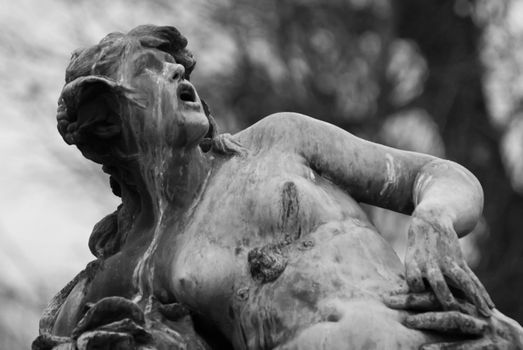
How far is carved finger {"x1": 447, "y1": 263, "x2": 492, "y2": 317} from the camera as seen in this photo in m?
6.35

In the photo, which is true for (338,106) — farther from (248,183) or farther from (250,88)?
(248,183)

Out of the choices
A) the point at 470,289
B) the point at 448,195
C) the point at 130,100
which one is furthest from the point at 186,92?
the point at 470,289

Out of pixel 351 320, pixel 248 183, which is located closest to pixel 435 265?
pixel 351 320

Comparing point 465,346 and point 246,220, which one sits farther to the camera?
point 246,220

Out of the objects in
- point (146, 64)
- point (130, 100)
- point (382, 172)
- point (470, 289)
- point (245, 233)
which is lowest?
point (470, 289)

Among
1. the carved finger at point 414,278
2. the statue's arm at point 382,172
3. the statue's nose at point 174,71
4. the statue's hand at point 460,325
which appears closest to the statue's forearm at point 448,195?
the statue's arm at point 382,172

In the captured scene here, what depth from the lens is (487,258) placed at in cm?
1884

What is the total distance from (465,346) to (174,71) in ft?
4.64

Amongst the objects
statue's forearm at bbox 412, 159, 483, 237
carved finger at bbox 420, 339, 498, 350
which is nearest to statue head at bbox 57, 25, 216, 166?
statue's forearm at bbox 412, 159, 483, 237

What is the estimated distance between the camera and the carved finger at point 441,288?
6.33 m

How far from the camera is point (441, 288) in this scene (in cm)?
634

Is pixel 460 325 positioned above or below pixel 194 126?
below

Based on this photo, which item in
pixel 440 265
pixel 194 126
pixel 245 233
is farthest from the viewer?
pixel 194 126

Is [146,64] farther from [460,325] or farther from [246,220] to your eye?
[460,325]
